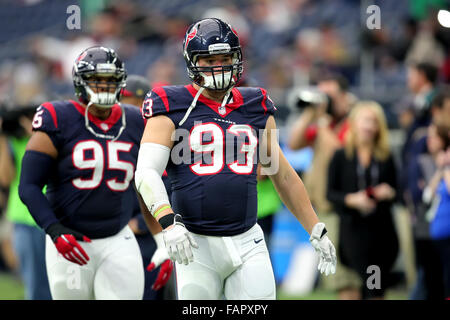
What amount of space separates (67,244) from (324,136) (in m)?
3.52

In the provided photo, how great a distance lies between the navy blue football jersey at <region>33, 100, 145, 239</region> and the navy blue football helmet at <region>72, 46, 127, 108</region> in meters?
0.11

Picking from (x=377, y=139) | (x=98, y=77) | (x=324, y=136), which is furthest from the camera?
(x=324, y=136)

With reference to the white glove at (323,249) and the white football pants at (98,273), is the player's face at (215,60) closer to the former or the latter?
the white glove at (323,249)

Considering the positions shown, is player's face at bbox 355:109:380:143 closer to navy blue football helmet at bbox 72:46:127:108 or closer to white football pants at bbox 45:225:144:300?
navy blue football helmet at bbox 72:46:127:108

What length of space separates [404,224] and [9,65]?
8057 millimetres

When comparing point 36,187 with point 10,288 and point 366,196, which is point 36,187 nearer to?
point 366,196

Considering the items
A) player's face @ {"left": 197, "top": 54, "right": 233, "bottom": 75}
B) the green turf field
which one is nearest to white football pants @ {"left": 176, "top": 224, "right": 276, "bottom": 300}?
player's face @ {"left": 197, "top": 54, "right": 233, "bottom": 75}

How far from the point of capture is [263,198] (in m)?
6.03

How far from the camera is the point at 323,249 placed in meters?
3.69

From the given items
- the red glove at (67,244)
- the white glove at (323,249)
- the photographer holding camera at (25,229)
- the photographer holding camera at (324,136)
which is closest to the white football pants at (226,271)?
the white glove at (323,249)

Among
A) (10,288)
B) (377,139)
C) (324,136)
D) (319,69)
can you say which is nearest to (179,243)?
(377,139)

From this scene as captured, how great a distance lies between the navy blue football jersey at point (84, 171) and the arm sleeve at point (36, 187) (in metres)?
0.11
